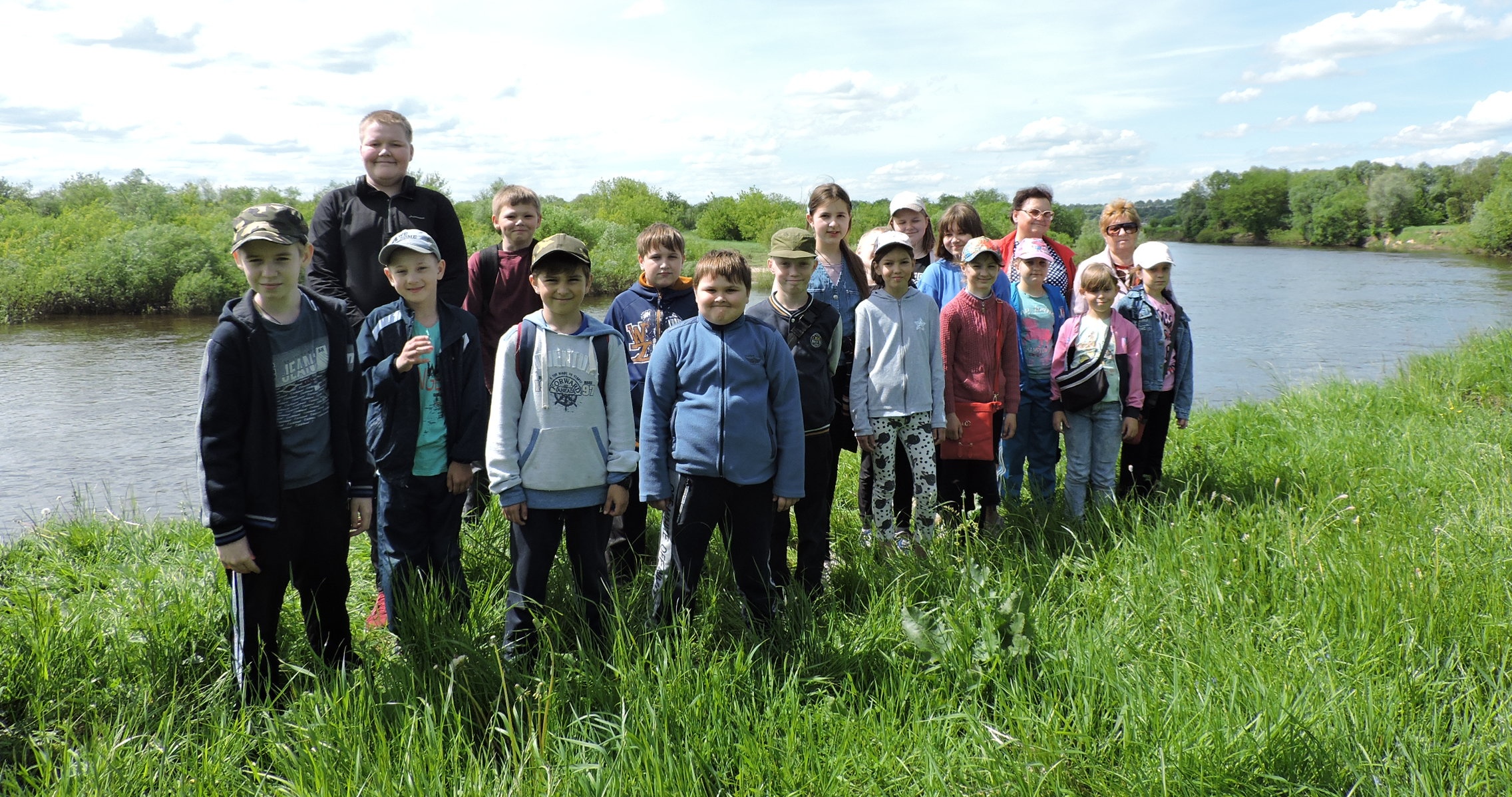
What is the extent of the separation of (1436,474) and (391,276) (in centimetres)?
552

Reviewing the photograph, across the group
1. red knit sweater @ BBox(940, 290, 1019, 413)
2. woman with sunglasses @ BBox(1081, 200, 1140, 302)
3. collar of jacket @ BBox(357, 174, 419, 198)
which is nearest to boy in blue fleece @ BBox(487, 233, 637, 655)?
collar of jacket @ BBox(357, 174, 419, 198)

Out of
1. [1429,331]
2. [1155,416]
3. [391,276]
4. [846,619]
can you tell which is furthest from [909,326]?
[1429,331]

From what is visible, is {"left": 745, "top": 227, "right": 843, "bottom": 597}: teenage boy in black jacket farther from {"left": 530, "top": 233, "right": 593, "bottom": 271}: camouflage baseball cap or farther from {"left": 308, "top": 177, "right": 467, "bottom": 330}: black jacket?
{"left": 308, "top": 177, "right": 467, "bottom": 330}: black jacket

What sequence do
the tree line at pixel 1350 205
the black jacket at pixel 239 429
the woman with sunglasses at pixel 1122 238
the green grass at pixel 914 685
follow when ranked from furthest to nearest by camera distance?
the tree line at pixel 1350 205
the woman with sunglasses at pixel 1122 238
the black jacket at pixel 239 429
the green grass at pixel 914 685

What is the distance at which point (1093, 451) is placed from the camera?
4562 mm

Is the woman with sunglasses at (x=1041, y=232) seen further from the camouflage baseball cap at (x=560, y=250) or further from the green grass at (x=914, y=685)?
the camouflage baseball cap at (x=560, y=250)

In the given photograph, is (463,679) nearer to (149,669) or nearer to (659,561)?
(659,561)

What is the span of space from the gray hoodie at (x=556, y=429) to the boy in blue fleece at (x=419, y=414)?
8.1 inches

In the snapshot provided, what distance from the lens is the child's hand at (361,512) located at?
2982mm

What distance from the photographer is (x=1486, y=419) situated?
692 centimetres

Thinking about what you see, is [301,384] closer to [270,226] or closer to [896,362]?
[270,226]

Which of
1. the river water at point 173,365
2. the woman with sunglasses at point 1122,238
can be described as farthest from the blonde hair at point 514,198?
the river water at point 173,365

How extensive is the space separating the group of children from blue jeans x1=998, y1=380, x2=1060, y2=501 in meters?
0.19

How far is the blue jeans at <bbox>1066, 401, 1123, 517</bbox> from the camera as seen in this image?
447 cm
